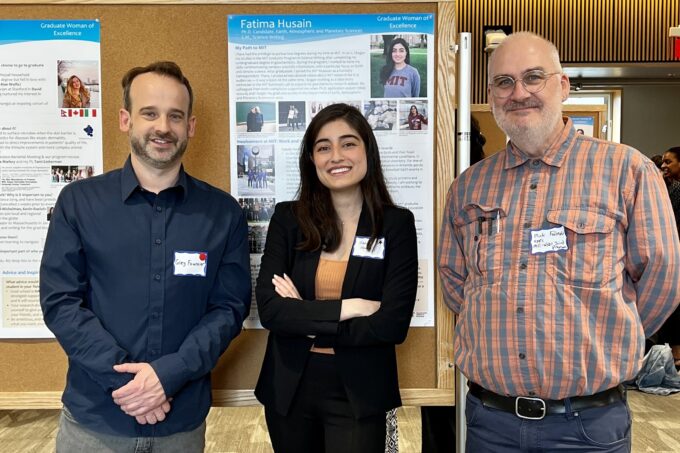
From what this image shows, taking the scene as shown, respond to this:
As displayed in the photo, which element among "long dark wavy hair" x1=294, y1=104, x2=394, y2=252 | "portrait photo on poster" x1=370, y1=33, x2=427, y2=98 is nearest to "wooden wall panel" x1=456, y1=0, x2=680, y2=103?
"portrait photo on poster" x1=370, y1=33, x2=427, y2=98

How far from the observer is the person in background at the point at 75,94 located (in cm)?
243

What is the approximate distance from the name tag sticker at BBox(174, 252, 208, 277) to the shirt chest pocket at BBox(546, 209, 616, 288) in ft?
3.53

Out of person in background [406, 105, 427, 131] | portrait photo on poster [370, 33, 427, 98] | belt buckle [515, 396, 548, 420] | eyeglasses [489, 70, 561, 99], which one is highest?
portrait photo on poster [370, 33, 427, 98]

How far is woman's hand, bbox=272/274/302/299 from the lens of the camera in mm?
2039

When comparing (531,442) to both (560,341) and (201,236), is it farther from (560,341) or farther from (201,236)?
(201,236)

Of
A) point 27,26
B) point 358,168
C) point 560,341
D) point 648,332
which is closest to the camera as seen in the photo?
point 560,341

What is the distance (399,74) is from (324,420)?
1326mm

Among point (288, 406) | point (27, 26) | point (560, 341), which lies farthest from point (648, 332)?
point (27, 26)

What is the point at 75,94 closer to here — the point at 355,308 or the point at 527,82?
the point at 355,308

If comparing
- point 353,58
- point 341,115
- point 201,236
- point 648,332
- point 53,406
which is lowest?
point 53,406

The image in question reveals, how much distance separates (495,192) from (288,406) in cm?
96

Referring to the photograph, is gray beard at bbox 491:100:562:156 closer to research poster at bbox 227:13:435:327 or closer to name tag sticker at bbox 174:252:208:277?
research poster at bbox 227:13:435:327

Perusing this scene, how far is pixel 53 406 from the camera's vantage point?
2.46 meters

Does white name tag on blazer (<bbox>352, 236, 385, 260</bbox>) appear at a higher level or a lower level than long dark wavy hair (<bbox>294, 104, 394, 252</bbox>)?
lower
